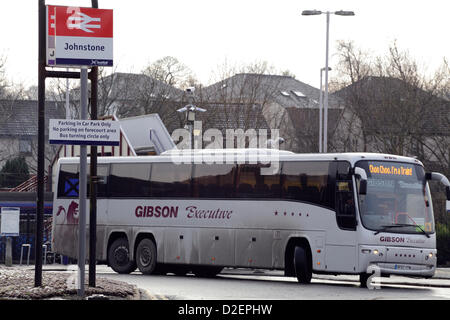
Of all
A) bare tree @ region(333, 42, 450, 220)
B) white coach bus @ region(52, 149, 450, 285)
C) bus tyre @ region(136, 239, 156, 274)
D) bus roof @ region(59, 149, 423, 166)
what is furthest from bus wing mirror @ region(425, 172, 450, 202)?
bare tree @ region(333, 42, 450, 220)

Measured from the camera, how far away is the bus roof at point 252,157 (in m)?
23.8

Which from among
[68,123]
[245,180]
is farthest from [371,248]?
[68,123]

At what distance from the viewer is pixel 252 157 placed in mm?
25828

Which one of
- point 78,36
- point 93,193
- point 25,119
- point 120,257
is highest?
point 25,119

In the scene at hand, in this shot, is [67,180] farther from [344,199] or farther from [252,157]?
[344,199]

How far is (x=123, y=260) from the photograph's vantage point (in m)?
28.0

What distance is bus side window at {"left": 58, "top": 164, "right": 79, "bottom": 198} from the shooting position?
29562mm

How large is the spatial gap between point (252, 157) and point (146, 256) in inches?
162

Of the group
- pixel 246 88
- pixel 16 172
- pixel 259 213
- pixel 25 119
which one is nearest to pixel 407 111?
pixel 246 88

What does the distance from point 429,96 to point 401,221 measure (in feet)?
96.6

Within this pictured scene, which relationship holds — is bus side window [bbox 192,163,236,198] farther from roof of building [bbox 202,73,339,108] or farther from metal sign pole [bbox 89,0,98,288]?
roof of building [bbox 202,73,339,108]

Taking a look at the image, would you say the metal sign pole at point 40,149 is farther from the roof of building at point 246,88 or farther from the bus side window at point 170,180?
the roof of building at point 246,88

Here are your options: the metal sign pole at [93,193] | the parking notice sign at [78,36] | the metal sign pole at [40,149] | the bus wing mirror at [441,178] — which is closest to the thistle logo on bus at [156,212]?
the bus wing mirror at [441,178]

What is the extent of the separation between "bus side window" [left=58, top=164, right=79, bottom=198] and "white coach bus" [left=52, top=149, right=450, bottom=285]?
32 mm
